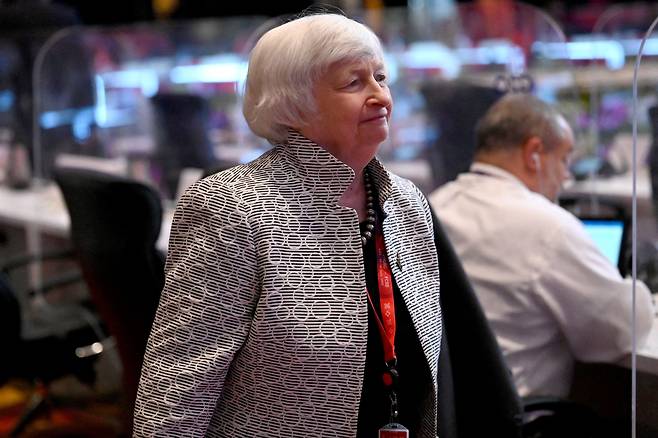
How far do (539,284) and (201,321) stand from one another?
1.08m

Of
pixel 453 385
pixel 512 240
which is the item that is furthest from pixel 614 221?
pixel 453 385

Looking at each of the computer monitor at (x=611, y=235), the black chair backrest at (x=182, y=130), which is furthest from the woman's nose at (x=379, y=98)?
the black chair backrest at (x=182, y=130)

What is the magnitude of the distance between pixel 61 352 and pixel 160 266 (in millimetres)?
1300

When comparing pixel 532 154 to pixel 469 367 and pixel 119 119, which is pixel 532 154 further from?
pixel 119 119

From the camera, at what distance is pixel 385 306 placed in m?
1.79

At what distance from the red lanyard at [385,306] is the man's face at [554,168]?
3.56 feet

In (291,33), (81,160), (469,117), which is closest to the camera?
(291,33)

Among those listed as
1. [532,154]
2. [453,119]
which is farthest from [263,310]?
[453,119]

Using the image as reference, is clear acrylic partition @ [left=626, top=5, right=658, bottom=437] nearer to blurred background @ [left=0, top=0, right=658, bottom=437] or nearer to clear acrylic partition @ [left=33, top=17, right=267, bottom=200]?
blurred background @ [left=0, top=0, right=658, bottom=437]

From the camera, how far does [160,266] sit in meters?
2.55

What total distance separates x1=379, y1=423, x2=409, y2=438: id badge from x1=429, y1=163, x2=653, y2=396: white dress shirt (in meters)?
0.84

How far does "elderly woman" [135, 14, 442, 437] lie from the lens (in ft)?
5.62

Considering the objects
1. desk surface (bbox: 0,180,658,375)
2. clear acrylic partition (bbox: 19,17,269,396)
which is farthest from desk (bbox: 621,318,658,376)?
clear acrylic partition (bbox: 19,17,269,396)

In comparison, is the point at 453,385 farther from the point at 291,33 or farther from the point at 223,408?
the point at 291,33
